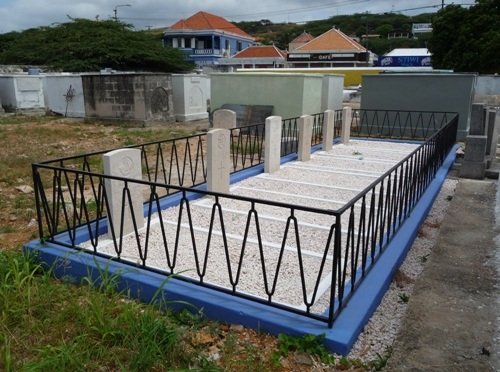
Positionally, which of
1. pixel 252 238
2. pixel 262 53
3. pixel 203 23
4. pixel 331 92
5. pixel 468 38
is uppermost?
pixel 203 23

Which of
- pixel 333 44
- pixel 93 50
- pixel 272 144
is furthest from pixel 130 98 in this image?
pixel 333 44

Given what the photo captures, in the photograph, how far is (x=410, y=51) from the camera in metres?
43.4

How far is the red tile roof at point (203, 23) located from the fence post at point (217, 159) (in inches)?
1891

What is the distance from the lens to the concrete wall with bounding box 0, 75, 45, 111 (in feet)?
59.9

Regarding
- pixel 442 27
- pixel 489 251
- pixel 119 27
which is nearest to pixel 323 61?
pixel 442 27

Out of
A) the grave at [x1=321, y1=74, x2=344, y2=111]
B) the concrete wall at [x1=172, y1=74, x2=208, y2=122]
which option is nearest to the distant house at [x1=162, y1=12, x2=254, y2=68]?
the concrete wall at [x1=172, y1=74, x2=208, y2=122]

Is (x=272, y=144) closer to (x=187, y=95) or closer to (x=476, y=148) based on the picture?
(x=476, y=148)

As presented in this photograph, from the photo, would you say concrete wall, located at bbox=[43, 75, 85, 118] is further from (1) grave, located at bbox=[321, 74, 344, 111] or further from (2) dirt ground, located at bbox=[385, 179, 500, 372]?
(2) dirt ground, located at bbox=[385, 179, 500, 372]

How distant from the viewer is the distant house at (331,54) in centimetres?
4311

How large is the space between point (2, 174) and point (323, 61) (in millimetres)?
39902

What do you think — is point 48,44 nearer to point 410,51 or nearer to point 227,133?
point 227,133

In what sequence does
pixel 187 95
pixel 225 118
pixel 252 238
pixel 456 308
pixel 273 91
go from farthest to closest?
pixel 187 95 < pixel 273 91 < pixel 225 118 < pixel 252 238 < pixel 456 308

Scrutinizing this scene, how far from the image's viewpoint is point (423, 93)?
39.7 ft

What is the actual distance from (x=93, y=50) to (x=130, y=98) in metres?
13.9
